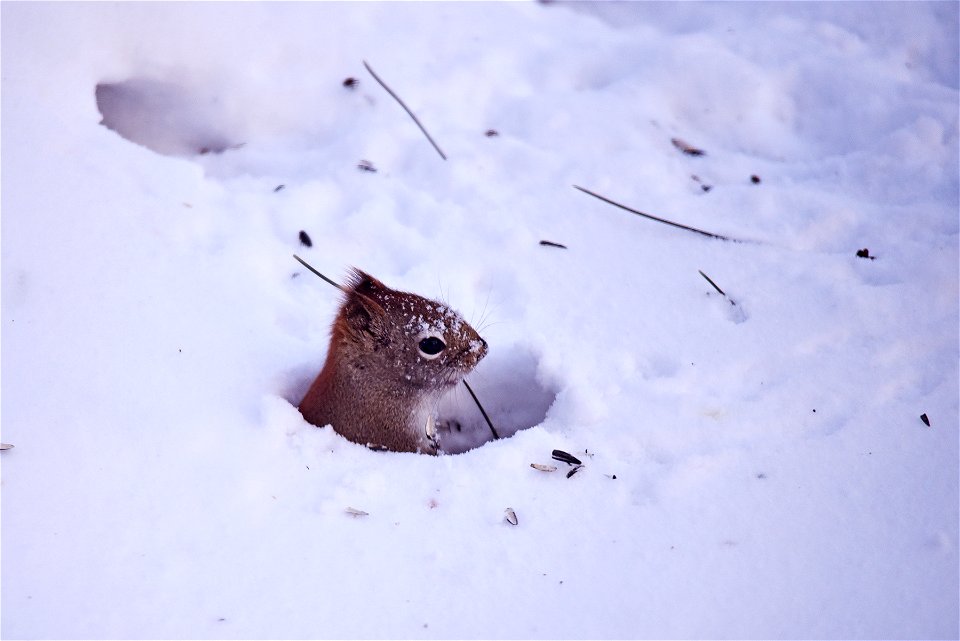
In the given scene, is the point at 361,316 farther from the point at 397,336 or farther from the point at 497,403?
the point at 497,403

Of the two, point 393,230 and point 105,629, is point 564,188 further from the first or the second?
point 105,629

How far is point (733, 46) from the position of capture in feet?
13.6

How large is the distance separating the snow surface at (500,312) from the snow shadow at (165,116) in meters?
0.02

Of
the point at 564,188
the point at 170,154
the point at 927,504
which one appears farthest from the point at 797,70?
the point at 170,154

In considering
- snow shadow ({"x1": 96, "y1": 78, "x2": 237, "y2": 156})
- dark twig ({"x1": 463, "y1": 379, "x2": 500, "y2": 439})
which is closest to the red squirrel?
dark twig ({"x1": 463, "y1": 379, "x2": 500, "y2": 439})

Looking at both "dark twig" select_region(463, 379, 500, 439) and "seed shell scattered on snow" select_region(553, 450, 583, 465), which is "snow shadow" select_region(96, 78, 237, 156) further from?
"seed shell scattered on snow" select_region(553, 450, 583, 465)

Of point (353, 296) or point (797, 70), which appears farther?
point (797, 70)

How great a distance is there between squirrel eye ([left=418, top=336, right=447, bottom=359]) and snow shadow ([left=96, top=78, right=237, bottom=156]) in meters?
1.67

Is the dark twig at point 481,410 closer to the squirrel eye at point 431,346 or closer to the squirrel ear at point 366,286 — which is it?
the squirrel eye at point 431,346

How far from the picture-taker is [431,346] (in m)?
2.88

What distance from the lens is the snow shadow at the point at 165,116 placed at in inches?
149

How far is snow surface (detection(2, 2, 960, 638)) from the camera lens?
6.81ft

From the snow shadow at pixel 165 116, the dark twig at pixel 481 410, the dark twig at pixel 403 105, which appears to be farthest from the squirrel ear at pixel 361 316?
the snow shadow at pixel 165 116

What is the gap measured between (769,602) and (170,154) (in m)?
3.26
